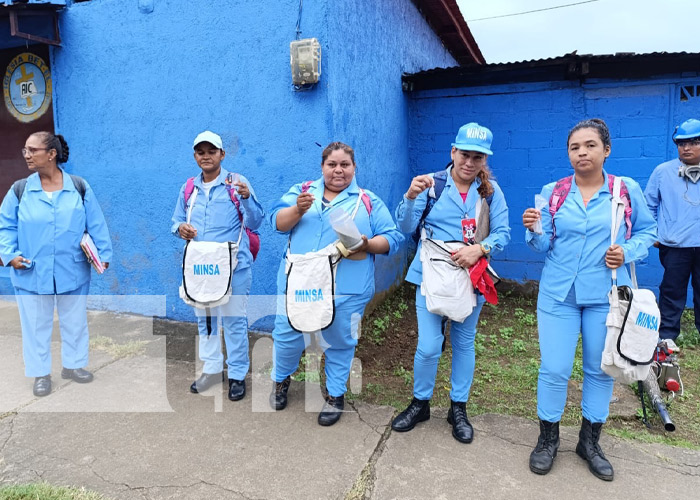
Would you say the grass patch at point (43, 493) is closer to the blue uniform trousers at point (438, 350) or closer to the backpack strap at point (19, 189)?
the blue uniform trousers at point (438, 350)

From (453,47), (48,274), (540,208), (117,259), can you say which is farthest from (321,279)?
(453,47)

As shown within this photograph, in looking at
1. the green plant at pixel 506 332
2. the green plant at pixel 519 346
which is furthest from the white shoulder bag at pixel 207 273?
the green plant at pixel 506 332

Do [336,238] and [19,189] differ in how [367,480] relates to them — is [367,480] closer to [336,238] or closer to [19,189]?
[336,238]

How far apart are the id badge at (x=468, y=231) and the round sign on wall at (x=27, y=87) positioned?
5.28 metres

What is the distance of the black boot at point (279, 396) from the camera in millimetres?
3262

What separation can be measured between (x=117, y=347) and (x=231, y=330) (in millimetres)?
1611


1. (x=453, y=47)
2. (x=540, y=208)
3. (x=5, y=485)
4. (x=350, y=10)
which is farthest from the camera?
(x=453, y=47)

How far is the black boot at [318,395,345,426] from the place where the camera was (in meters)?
3.06

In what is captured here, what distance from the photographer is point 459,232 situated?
9.23 feet

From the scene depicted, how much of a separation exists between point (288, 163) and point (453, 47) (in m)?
6.17

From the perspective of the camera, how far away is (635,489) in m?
2.44

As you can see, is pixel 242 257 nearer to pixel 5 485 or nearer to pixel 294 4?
pixel 5 485

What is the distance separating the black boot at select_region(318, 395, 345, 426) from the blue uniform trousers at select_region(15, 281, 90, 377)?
1.96 metres

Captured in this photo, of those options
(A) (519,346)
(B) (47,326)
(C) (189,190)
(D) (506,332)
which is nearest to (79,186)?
(C) (189,190)
